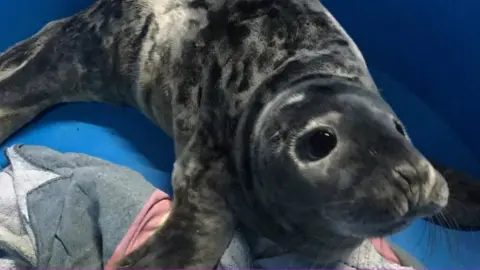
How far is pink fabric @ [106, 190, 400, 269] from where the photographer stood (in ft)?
3.64

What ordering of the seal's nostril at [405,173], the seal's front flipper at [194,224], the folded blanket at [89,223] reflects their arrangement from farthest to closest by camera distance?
the folded blanket at [89,223] → the seal's front flipper at [194,224] → the seal's nostril at [405,173]

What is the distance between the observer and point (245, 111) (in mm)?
1001

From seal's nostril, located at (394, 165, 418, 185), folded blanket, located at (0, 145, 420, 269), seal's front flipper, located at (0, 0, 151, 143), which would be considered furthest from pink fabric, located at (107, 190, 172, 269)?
seal's nostril, located at (394, 165, 418, 185)

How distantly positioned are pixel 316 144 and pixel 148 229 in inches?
16.7

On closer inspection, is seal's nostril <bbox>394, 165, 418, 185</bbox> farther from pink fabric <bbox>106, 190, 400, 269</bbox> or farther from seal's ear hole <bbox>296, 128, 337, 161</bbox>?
pink fabric <bbox>106, 190, 400, 269</bbox>

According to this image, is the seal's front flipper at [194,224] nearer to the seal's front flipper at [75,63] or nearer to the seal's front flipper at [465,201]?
the seal's front flipper at [75,63]

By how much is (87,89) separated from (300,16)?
1.76ft

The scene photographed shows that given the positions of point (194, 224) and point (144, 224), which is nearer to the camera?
point (194, 224)

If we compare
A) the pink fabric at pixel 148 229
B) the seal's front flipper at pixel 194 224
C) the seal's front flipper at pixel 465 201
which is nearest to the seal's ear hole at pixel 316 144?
the seal's front flipper at pixel 194 224

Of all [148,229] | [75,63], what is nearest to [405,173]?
[148,229]

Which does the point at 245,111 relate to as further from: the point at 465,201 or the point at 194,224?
the point at 465,201

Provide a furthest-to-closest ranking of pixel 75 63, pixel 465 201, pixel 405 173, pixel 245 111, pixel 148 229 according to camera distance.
Answer: pixel 75 63, pixel 465 201, pixel 148 229, pixel 245 111, pixel 405 173

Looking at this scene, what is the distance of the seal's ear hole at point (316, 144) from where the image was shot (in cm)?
81

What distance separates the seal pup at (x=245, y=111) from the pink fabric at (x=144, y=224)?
0.25ft
